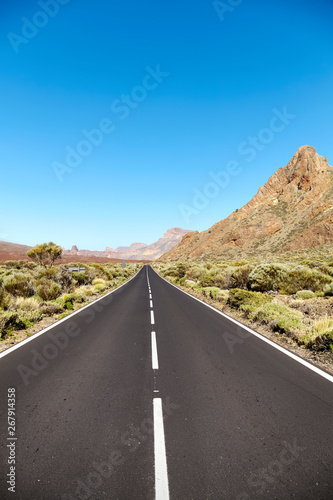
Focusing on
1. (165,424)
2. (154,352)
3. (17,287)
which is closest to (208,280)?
(17,287)

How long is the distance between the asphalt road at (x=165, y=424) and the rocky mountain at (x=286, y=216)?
195ft

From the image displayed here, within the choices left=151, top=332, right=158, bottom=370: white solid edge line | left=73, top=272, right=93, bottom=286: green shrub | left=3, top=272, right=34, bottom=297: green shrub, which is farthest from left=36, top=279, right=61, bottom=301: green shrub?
left=151, top=332, right=158, bottom=370: white solid edge line

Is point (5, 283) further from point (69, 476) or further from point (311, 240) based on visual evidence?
point (311, 240)

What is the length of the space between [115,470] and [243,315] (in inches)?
326

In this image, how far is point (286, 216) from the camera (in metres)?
76.8

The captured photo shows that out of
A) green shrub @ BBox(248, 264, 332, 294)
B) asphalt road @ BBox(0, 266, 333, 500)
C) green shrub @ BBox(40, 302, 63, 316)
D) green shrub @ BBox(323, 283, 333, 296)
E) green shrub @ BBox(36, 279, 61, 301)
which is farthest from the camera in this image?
green shrub @ BBox(248, 264, 332, 294)

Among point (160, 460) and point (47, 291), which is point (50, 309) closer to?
point (47, 291)

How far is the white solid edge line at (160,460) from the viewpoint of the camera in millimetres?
2133

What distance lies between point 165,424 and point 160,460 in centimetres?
62

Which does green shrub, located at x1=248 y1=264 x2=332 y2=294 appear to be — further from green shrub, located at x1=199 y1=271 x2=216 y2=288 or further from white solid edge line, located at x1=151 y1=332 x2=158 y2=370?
white solid edge line, located at x1=151 y1=332 x2=158 y2=370

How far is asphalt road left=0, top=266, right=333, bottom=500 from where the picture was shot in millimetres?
2244

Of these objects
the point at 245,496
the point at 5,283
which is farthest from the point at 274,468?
the point at 5,283

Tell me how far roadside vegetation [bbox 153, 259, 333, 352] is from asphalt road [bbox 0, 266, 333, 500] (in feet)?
4.44

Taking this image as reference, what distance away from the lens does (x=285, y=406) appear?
141 inches
